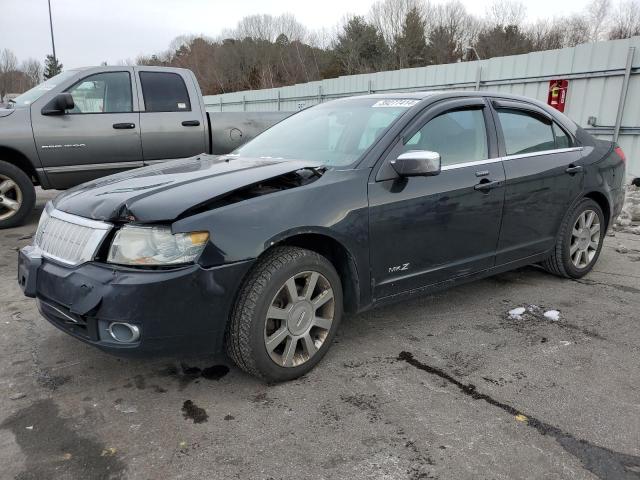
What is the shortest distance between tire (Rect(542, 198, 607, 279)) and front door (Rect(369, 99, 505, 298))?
3.20 feet

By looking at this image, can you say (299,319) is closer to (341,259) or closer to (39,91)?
(341,259)

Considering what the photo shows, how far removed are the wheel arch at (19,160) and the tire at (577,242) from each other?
230 inches

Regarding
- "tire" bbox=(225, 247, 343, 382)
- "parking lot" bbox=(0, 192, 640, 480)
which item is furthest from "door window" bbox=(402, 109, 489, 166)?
"parking lot" bbox=(0, 192, 640, 480)

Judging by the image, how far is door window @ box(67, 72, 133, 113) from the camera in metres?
6.35

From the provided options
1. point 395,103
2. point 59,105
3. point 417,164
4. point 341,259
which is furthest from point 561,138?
point 59,105

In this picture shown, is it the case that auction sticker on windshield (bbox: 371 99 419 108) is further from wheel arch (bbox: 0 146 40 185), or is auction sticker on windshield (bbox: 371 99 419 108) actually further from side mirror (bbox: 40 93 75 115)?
wheel arch (bbox: 0 146 40 185)

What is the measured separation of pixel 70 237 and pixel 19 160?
173 inches

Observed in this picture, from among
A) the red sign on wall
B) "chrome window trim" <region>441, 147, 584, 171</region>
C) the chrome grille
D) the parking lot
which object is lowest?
the parking lot

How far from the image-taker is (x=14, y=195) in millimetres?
6316

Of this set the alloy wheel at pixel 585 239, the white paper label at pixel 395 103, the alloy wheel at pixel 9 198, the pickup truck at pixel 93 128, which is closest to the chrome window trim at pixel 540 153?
the alloy wheel at pixel 585 239

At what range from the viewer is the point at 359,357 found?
3197 mm

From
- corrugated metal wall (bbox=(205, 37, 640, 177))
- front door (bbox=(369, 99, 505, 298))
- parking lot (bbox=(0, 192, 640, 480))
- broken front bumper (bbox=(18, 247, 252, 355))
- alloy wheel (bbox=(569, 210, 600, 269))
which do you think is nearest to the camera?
parking lot (bbox=(0, 192, 640, 480))

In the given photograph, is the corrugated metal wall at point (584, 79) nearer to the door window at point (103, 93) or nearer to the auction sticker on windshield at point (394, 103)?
the auction sticker on windshield at point (394, 103)

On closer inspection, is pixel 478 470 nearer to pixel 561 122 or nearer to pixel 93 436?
pixel 93 436
